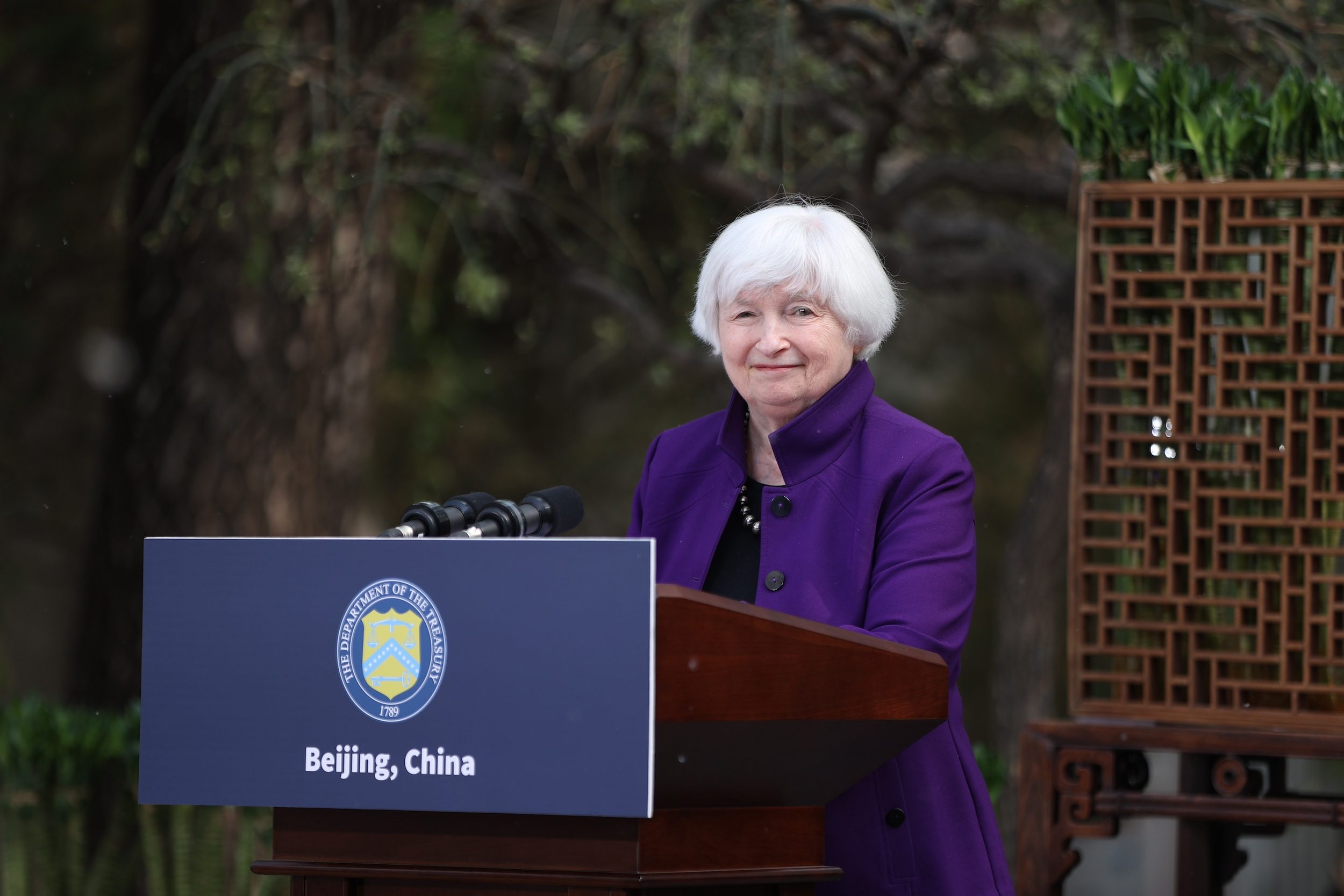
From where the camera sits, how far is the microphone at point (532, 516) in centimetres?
188

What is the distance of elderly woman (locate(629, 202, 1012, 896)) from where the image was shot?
2.13 m

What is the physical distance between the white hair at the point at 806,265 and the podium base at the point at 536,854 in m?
0.77

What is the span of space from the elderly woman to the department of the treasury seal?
62 centimetres

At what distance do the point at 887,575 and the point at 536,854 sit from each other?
66cm

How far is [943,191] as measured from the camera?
7.82 m

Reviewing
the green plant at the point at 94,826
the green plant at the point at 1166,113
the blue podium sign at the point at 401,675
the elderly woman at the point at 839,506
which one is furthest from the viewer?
the green plant at the point at 94,826

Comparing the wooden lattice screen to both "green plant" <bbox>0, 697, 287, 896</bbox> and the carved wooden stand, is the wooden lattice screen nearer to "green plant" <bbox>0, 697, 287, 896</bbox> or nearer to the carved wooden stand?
the carved wooden stand

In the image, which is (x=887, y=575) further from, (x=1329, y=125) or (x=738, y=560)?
(x=1329, y=125)

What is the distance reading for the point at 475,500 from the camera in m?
1.90

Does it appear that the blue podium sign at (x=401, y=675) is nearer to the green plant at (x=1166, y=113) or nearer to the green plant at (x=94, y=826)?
the green plant at (x=1166, y=113)

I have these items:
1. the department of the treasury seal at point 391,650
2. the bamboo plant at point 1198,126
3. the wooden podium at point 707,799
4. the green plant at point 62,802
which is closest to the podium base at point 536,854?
the wooden podium at point 707,799

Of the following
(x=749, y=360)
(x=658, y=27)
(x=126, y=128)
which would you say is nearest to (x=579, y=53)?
(x=658, y=27)

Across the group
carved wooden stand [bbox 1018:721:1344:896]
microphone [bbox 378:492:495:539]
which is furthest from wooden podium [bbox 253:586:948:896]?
carved wooden stand [bbox 1018:721:1344:896]

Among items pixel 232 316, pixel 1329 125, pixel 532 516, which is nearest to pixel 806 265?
pixel 532 516
